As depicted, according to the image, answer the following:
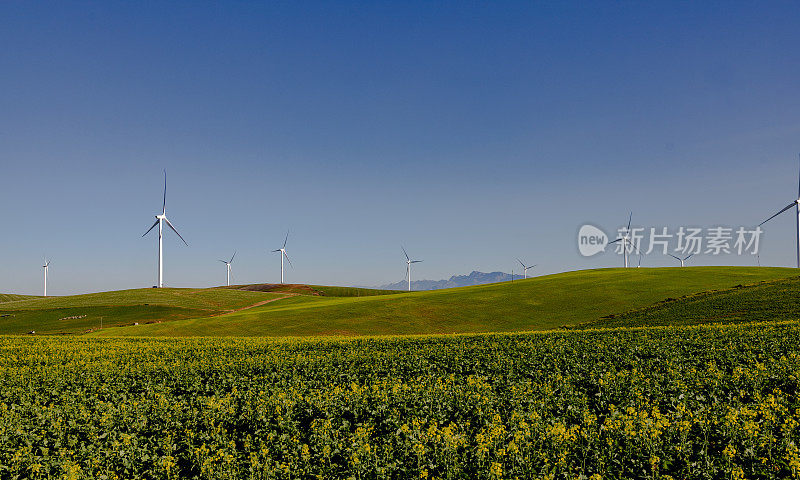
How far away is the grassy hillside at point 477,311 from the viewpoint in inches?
2175

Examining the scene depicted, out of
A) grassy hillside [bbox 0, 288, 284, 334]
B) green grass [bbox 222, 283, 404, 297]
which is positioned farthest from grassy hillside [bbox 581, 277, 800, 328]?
green grass [bbox 222, 283, 404, 297]

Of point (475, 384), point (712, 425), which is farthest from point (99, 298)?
point (712, 425)

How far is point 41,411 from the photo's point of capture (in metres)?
13.7

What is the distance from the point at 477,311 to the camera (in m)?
62.3

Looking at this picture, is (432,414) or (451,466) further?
(432,414)

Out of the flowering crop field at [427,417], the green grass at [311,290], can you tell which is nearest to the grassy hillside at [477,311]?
the flowering crop field at [427,417]

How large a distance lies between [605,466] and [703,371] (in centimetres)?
1036

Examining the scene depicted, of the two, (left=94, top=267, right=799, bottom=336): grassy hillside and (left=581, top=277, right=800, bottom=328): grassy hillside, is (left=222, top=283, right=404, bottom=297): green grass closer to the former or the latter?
(left=94, top=267, right=799, bottom=336): grassy hillside

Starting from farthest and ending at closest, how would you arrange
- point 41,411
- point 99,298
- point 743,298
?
point 99,298 → point 743,298 → point 41,411

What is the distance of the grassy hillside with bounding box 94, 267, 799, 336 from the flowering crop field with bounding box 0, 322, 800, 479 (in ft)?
107

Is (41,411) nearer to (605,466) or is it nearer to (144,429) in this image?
(144,429)

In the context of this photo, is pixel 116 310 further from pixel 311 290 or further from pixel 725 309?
pixel 725 309

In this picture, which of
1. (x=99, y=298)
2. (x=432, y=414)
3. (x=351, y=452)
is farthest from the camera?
(x=99, y=298)

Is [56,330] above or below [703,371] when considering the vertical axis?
below
